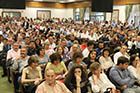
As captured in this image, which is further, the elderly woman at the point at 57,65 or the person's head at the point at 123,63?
the elderly woman at the point at 57,65

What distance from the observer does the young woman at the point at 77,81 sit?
9.31ft

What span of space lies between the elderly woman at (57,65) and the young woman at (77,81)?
0.66 m

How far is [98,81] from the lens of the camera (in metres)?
3.13

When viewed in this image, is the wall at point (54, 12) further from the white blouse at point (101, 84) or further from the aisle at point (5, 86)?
the white blouse at point (101, 84)

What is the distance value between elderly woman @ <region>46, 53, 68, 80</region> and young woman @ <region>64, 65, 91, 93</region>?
2.16ft

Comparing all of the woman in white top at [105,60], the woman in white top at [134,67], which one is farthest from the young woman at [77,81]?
the woman in white top at [105,60]

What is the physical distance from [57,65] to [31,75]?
22.8 inches

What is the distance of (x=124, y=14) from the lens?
13.7 m

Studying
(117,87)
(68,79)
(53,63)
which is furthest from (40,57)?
(117,87)

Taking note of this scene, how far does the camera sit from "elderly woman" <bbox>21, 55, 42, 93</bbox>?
3218 mm

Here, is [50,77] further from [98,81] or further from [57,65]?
[57,65]

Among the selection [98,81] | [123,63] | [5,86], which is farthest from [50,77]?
[5,86]

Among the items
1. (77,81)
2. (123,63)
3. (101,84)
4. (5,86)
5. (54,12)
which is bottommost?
(5,86)

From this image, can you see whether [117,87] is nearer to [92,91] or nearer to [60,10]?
[92,91]
